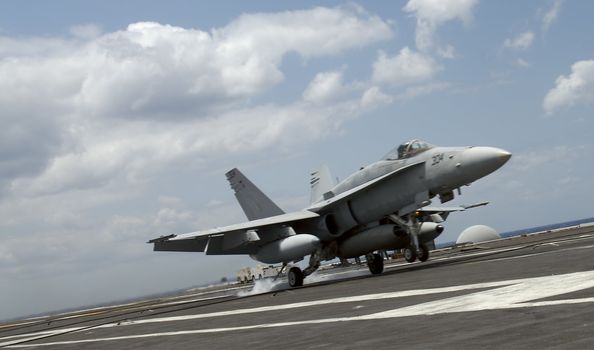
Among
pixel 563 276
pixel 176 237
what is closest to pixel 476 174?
pixel 563 276

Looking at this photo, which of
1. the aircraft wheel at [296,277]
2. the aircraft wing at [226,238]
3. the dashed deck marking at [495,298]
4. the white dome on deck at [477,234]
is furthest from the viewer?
the white dome on deck at [477,234]

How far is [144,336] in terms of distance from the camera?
45.3 feet

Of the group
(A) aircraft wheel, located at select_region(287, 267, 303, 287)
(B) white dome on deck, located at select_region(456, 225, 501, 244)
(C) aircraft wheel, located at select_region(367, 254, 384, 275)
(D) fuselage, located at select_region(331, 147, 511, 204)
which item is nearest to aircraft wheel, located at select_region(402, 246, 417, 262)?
(C) aircraft wheel, located at select_region(367, 254, 384, 275)

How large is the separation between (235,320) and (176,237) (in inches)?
412

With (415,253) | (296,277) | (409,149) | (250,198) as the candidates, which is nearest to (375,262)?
(415,253)

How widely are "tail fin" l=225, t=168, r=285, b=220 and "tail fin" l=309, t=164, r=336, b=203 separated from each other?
1.87m

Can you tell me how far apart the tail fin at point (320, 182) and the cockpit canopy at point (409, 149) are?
23.8ft

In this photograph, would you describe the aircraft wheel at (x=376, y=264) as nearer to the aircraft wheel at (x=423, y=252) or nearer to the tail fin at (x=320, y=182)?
the aircraft wheel at (x=423, y=252)

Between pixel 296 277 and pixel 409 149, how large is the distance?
6.26m

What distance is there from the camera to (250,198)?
30.1 metres

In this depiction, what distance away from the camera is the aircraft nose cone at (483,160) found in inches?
778

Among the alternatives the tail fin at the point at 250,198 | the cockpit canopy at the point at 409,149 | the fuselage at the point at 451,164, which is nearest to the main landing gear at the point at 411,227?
the fuselage at the point at 451,164

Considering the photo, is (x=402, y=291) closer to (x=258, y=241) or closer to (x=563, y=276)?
(x=563, y=276)

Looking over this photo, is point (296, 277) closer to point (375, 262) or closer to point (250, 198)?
point (375, 262)
